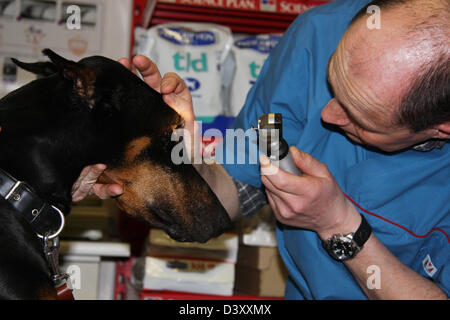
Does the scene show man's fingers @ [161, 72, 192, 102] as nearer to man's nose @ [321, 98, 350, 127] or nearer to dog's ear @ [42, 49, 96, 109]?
dog's ear @ [42, 49, 96, 109]

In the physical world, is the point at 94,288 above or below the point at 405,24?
below

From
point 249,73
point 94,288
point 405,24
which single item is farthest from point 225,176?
point 94,288

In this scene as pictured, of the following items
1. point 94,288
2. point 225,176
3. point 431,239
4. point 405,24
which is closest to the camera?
point 405,24

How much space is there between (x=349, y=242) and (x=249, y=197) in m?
0.37

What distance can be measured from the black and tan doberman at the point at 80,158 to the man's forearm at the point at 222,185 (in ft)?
0.24

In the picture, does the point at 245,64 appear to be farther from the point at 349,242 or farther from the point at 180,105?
the point at 349,242

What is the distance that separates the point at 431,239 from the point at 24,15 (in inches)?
73.4

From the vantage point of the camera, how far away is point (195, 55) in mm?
2035

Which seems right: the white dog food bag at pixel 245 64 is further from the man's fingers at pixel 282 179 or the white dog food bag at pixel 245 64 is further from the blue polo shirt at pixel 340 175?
the man's fingers at pixel 282 179

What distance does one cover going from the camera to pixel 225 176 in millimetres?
1407

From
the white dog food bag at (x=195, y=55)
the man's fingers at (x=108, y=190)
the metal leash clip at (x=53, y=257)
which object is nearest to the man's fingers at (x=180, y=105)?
the man's fingers at (x=108, y=190)

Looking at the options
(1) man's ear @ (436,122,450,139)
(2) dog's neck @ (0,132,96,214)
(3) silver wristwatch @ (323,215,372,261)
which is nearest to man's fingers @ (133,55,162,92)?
(2) dog's neck @ (0,132,96,214)
